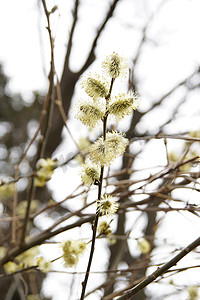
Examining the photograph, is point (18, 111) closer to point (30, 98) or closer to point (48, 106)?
point (30, 98)

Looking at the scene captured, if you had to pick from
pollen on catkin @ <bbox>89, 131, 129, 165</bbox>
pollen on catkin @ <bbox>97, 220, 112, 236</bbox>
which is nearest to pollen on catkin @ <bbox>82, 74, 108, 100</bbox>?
pollen on catkin @ <bbox>89, 131, 129, 165</bbox>

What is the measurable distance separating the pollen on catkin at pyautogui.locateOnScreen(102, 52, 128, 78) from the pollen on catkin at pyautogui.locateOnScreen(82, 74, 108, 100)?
33mm

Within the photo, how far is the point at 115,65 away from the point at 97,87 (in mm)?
91

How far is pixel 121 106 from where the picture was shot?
32.9 inches

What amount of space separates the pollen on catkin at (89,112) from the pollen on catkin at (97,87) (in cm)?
3

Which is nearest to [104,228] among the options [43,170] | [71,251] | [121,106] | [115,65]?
[71,251]

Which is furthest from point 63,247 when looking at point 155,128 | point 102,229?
point 155,128

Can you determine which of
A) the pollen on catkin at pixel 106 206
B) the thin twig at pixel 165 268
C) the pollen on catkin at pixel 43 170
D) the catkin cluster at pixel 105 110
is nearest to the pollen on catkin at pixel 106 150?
the catkin cluster at pixel 105 110

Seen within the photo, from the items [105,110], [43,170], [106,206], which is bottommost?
[106,206]

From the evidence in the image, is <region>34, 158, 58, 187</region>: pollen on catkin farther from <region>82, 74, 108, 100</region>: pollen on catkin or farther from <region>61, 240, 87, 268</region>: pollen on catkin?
<region>82, 74, 108, 100</region>: pollen on catkin

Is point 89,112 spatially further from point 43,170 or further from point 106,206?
point 43,170

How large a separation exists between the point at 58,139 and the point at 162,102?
1131 mm

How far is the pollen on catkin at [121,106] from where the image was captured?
822mm

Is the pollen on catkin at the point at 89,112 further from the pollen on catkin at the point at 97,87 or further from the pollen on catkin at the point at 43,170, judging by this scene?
the pollen on catkin at the point at 43,170
